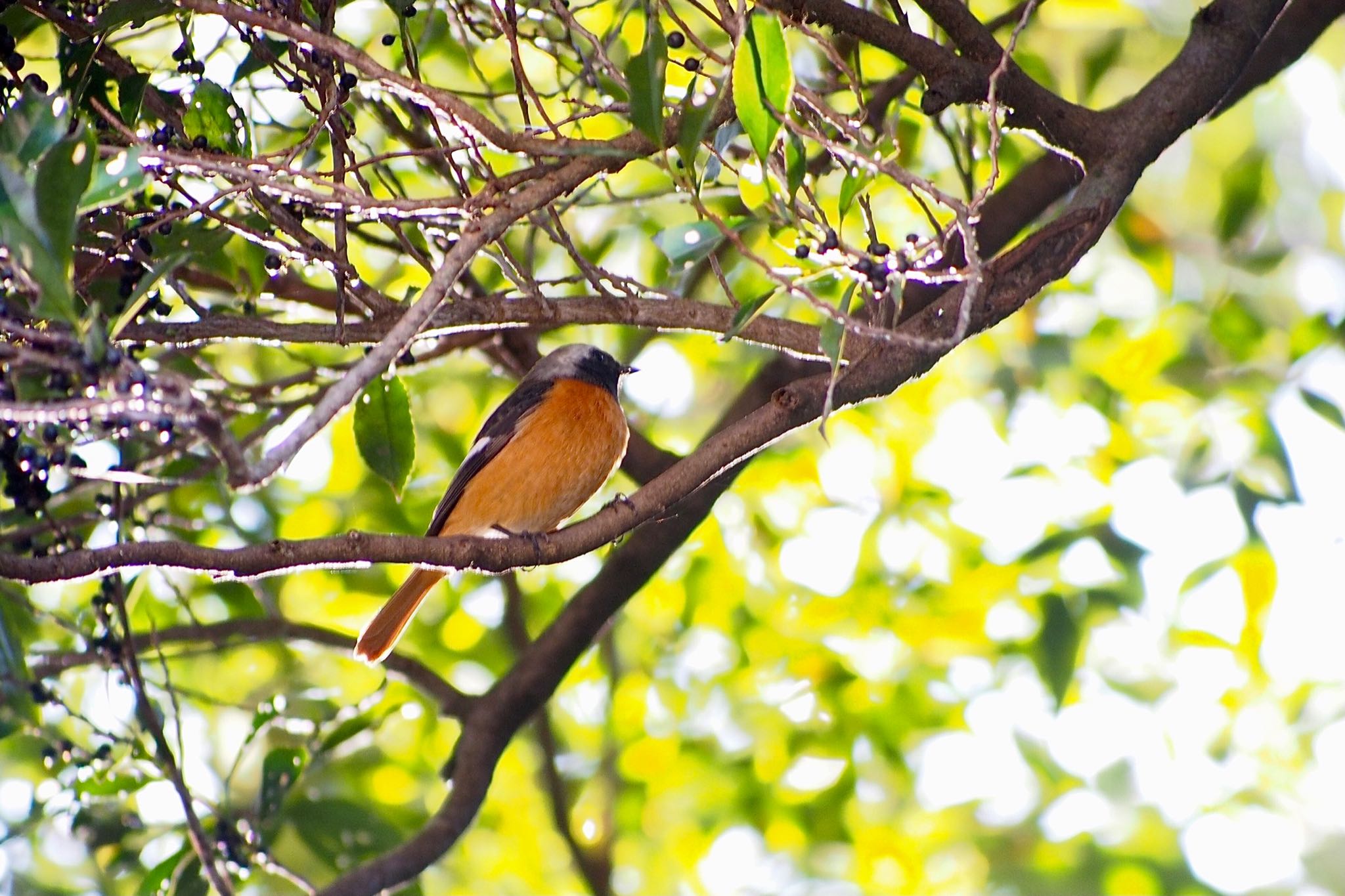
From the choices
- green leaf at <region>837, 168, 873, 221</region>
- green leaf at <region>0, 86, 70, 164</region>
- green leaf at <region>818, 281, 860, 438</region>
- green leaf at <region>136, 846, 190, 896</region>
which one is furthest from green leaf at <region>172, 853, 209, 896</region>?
green leaf at <region>837, 168, 873, 221</region>

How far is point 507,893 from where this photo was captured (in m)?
6.72

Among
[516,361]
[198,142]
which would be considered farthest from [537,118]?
[198,142]

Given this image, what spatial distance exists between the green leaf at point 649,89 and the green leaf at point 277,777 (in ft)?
9.16

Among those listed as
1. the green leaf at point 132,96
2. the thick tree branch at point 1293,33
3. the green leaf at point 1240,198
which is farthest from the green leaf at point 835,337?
the green leaf at point 1240,198

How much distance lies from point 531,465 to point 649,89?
2.68 m

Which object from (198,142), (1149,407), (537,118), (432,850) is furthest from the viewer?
(1149,407)

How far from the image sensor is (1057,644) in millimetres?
5262

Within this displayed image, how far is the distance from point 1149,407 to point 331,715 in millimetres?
4024

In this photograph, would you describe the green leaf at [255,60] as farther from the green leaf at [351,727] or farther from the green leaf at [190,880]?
the green leaf at [190,880]

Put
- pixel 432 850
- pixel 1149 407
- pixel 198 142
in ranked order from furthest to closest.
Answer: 1. pixel 1149 407
2. pixel 432 850
3. pixel 198 142

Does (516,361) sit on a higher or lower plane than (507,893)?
higher

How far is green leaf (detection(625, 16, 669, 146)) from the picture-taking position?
2.79 meters

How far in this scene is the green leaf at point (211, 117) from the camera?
3336 millimetres

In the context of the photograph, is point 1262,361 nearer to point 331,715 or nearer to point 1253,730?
point 1253,730
